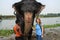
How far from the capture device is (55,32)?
12.4 metres

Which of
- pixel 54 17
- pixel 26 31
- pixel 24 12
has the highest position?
pixel 24 12

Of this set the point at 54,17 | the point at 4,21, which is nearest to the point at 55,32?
the point at 4,21

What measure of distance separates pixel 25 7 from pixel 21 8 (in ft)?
0.36

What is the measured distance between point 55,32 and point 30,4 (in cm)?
772

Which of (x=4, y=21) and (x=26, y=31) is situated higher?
(x=26, y=31)

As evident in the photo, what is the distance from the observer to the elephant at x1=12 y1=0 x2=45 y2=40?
4.57 m

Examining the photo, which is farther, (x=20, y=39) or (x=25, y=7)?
(x=20, y=39)

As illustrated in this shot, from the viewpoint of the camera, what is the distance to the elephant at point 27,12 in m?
4.57

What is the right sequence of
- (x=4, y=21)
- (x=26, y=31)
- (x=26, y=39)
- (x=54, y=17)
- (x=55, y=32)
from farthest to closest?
(x=54, y=17) → (x=4, y=21) → (x=55, y=32) → (x=26, y=39) → (x=26, y=31)

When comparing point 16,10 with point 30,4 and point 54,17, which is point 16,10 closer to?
point 30,4

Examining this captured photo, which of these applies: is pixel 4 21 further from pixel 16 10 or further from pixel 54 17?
pixel 16 10

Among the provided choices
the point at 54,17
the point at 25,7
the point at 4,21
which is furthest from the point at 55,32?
the point at 54,17

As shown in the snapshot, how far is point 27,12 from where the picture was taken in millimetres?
4637

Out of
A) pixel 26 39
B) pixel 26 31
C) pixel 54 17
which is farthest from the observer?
pixel 54 17
